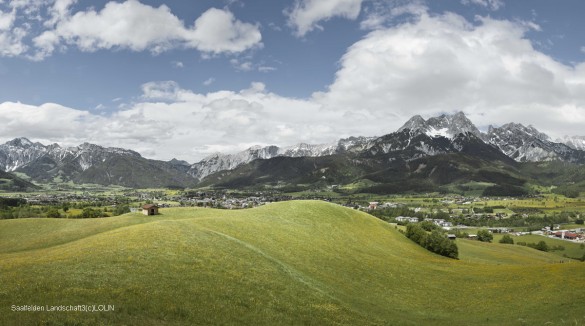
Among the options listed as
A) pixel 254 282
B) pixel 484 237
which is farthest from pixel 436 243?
pixel 484 237

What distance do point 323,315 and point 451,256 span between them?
80.8m

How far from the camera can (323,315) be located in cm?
3538

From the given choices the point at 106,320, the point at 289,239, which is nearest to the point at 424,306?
the point at 289,239

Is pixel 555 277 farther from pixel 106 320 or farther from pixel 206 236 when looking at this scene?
pixel 106 320

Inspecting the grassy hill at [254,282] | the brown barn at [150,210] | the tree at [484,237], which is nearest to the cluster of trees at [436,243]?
the grassy hill at [254,282]

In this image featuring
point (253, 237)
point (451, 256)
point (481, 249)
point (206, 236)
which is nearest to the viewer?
point (206, 236)

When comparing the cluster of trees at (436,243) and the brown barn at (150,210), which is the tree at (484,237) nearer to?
the cluster of trees at (436,243)

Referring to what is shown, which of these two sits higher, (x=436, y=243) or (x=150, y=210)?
(x=150, y=210)

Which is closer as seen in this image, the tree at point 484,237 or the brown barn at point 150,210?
the brown barn at point 150,210

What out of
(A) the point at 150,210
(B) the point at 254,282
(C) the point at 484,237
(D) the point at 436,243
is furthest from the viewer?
(C) the point at 484,237

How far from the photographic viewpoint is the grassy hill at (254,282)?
29109mm

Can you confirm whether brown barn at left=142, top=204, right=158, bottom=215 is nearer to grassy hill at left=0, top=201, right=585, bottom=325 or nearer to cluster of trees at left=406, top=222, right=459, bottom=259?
grassy hill at left=0, top=201, right=585, bottom=325

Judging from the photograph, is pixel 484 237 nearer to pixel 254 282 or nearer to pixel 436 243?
pixel 436 243

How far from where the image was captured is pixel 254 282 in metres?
39.8
